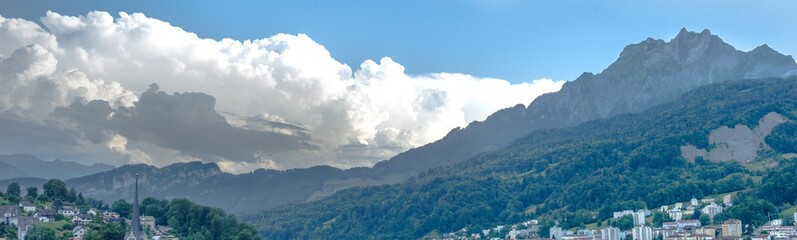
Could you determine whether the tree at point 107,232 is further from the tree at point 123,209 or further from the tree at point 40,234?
the tree at point 123,209

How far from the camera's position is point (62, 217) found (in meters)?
118

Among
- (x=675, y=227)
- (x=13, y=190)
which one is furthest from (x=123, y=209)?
(x=675, y=227)

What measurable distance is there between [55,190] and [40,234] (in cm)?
3760

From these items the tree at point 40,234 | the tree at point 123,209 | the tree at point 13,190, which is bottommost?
the tree at point 40,234

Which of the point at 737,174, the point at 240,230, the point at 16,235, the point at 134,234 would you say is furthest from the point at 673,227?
the point at 16,235

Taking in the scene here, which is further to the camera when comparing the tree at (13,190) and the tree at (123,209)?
the tree at (123,209)

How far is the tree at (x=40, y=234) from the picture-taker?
95.6 m

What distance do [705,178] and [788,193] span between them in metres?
34.8

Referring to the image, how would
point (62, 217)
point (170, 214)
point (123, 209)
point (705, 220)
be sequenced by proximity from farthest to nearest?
point (705, 220) → point (123, 209) → point (170, 214) → point (62, 217)

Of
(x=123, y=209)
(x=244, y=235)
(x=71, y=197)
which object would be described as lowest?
(x=244, y=235)

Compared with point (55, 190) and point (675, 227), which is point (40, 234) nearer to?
point (55, 190)

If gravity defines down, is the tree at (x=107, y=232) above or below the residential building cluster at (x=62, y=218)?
below

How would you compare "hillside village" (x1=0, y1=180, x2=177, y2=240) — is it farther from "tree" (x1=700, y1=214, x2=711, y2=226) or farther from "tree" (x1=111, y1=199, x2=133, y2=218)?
"tree" (x1=700, y1=214, x2=711, y2=226)

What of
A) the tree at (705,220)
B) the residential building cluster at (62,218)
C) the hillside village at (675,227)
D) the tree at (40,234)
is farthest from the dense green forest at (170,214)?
the tree at (705,220)
